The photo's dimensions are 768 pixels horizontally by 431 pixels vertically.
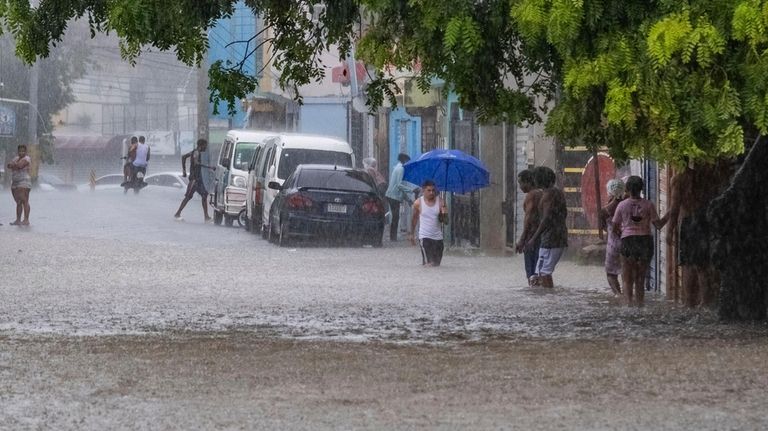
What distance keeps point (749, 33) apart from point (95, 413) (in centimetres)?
452

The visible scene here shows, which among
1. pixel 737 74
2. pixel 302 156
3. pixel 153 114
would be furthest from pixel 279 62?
pixel 153 114

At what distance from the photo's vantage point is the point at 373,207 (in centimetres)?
2752

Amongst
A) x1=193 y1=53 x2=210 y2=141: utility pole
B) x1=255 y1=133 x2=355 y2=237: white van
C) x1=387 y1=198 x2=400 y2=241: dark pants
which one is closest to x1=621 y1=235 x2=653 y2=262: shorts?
x1=255 y1=133 x2=355 y2=237: white van

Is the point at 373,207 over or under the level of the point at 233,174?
under

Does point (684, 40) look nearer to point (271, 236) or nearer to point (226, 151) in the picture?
point (271, 236)

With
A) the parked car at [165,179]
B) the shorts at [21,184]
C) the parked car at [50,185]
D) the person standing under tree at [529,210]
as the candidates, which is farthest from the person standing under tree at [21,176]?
the parked car at [165,179]

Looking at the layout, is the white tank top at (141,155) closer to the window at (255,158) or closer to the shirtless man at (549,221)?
the window at (255,158)

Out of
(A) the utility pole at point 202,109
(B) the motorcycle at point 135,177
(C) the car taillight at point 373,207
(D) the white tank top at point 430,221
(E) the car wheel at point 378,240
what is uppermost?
(A) the utility pole at point 202,109

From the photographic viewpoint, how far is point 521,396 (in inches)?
361

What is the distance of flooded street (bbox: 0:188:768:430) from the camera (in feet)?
28.3

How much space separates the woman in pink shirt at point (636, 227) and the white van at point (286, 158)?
44.5 feet

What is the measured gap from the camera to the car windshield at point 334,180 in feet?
89.7

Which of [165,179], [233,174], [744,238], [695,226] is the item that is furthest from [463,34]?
[165,179]

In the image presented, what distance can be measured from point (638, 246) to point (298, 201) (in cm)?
1192
